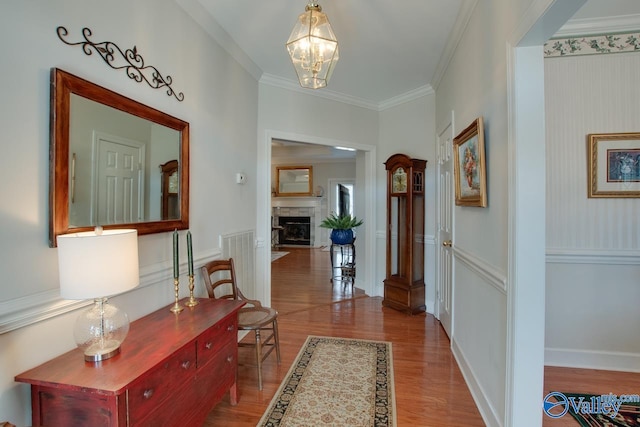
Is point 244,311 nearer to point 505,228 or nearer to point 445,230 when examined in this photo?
point 505,228

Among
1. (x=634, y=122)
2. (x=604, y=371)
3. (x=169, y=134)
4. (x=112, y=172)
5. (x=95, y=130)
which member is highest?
(x=634, y=122)

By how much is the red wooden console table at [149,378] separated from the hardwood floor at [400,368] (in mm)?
408

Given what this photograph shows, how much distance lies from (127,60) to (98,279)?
4.12 feet

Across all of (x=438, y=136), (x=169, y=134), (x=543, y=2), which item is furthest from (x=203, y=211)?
(x=438, y=136)

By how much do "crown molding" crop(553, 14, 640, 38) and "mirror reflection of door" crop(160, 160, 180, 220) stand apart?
3.10m

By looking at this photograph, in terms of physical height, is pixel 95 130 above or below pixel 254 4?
below

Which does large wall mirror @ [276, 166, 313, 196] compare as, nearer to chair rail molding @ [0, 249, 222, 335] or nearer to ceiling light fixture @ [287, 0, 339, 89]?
ceiling light fixture @ [287, 0, 339, 89]

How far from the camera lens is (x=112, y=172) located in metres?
1.61

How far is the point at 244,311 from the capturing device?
2.58 meters

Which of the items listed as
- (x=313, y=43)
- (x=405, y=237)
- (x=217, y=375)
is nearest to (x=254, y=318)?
(x=217, y=375)

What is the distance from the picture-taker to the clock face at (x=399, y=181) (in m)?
3.91

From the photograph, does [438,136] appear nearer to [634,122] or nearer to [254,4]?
[634,122]

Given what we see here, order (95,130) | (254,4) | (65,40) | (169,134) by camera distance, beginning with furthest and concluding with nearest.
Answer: (254,4) < (169,134) < (95,130) < (65,40)

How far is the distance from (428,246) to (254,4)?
3.18m
